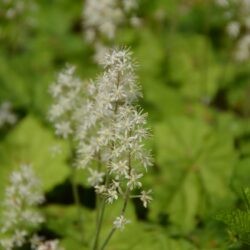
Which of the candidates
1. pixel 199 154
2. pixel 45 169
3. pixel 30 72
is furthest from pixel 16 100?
pixel 199 154

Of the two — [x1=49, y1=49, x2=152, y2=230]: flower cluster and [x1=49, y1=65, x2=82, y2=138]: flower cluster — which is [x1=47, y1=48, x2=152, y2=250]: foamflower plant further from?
[x1=49, y1=65, x2=82, y2=138]: flower cluster

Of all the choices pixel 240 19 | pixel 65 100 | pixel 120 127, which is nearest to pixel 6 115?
pixel 65 100

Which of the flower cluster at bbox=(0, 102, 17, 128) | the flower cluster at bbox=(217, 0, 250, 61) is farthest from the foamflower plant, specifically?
the flower cluster at bbox=(217, 0, 250, 61)

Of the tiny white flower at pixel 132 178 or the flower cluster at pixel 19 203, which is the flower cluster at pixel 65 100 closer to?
the flower cluster at pixel 19 203

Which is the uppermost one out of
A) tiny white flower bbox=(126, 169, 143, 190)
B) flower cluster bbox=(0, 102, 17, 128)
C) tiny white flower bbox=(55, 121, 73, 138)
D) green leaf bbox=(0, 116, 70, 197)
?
flower cluster bbox=(0, 102, 17, 128)

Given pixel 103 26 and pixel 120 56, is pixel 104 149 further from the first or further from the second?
pixel 103 26

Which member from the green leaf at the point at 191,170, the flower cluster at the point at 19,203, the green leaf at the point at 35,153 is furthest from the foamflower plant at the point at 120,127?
the green leaf at the point at 35,153
